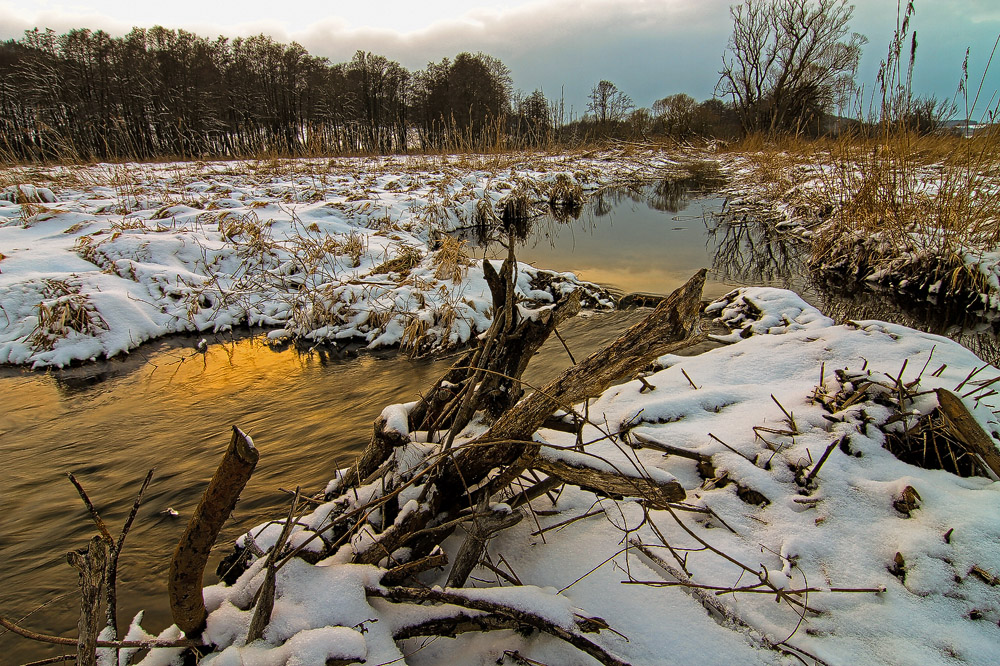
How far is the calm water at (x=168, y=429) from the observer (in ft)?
6.58

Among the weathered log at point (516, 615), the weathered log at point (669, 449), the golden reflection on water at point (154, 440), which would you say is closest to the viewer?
the weathered log at point (516, 615)

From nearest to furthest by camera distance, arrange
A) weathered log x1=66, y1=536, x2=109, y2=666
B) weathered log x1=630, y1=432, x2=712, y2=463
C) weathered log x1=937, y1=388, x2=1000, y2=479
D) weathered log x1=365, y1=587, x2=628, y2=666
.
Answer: weathered log x1=66, y1=536, x2=109, y2=666 < weathered log x1=365, y1=587, x2=628, y2=666 < weathered log x1=937, y1=388, x2=1000, y2=479 < weathered log x1=630, y1=432, x2=712, y2=463

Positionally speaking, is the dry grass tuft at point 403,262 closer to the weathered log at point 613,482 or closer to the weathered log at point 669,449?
the weathered log at point 669,449

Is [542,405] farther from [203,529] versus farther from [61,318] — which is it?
[61,318]

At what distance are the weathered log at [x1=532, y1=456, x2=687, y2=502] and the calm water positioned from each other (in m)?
1.63

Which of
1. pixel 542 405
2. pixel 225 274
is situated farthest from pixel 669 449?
pixel 225 274

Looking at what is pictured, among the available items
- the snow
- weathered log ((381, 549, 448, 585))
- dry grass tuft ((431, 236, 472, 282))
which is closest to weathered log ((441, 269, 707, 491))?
weathered log ((381, 549, 448, 585))

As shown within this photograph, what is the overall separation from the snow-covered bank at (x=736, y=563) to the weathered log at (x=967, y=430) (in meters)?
0.09

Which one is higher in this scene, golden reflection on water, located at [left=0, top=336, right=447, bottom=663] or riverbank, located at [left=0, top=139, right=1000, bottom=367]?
riverbank, located at [left=0, top=139, right=1000, bottom=367]

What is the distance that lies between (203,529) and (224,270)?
5.70 meters

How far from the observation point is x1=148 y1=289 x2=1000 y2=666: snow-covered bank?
108 centimetres

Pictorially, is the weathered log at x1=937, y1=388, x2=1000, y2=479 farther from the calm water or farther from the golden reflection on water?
the golden reflection on water

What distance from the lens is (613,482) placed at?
1202mm

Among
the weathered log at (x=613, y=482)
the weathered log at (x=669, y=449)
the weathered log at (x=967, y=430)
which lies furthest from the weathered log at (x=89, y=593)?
the weathered log at (x=967, y=430)
